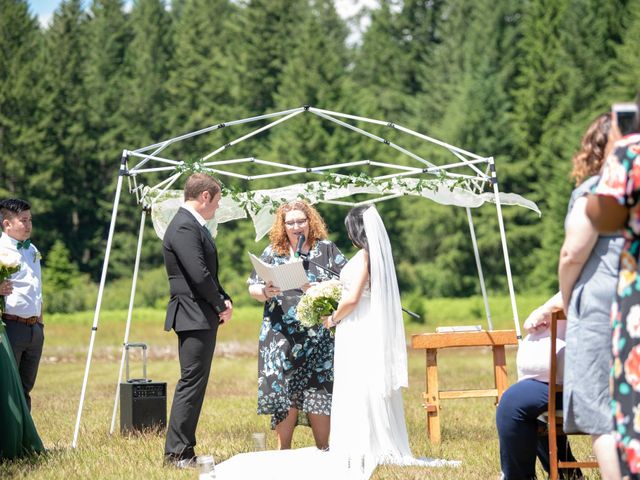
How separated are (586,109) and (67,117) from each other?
25.5m

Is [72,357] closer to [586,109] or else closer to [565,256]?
[565,256]

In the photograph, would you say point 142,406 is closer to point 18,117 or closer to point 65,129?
point 18,117

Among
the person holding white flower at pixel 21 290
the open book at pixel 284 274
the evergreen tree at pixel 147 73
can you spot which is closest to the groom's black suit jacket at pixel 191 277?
the open book at pixel 284 274

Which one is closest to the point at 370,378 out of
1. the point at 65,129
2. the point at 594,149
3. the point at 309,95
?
the point at 594,149

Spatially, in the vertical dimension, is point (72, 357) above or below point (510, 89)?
below

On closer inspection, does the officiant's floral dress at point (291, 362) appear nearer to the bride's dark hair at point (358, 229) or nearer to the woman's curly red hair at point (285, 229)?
the woman's curly red hair at point (285, 229)

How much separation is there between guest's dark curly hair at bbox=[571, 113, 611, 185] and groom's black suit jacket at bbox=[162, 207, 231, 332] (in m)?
3.15

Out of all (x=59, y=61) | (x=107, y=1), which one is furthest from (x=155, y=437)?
(x=107, y=1)

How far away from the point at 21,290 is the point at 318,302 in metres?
2.49

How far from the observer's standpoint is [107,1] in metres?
53.3

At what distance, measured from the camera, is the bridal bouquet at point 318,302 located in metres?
7.51

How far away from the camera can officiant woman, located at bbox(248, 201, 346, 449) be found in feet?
26.2

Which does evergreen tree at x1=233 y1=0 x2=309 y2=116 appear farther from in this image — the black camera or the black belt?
the black camera

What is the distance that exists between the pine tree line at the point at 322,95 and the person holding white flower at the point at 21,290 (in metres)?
31.7
